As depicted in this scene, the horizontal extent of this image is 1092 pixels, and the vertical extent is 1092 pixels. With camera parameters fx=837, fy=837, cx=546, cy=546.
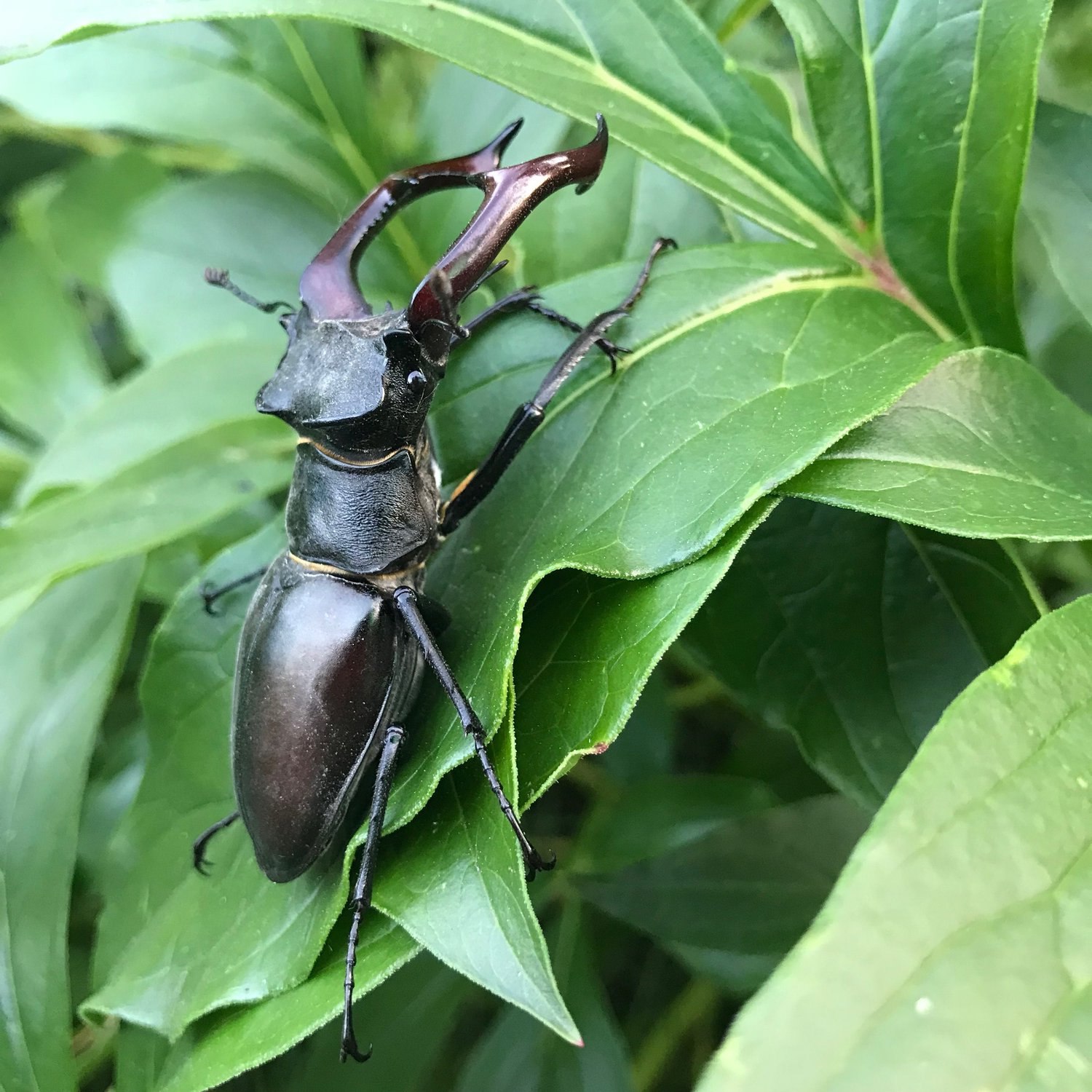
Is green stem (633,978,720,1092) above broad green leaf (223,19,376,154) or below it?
below

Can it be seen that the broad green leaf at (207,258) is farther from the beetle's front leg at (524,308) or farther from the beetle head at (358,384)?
the beetle's front leg at (524,308)

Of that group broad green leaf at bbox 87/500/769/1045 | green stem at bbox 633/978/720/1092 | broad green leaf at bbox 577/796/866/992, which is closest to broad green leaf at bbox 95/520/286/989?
broad green leaf at bbox 87/500/769/1045

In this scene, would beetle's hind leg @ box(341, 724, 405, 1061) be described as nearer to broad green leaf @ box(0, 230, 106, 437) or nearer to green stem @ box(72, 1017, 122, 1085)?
green stem @ box(72, 1017, 122, 1085)

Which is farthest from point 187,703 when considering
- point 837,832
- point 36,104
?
point 36,104

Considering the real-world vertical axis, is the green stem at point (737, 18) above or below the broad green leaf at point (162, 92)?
above

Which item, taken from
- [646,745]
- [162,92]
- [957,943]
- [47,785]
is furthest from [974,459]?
[162,92]

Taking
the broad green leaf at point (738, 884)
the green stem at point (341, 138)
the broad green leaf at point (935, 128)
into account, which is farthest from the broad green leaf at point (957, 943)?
the green stem at point (341, 138)

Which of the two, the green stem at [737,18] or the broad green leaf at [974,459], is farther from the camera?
the green stem at [737,18]
